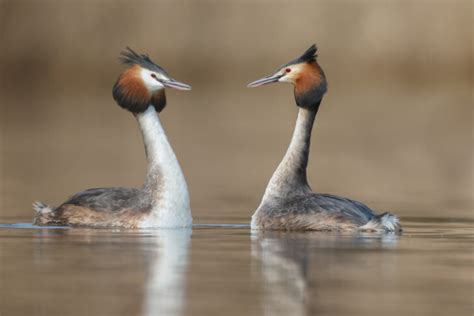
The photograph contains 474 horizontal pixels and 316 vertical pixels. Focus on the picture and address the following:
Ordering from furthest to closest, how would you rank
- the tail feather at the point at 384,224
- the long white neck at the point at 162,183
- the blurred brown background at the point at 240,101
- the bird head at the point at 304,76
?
the blurred brown background at the point at 240,101, the bird head at the point at 304,76, the long white neck at the point at 162,183, the tail feather at the point at 384,224

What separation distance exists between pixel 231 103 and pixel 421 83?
2505 cm

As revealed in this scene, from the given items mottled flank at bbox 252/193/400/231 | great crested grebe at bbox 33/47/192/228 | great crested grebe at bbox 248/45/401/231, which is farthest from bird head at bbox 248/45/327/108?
mottled flank at bbox 252/193/400/231

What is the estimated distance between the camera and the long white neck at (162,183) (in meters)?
17.3

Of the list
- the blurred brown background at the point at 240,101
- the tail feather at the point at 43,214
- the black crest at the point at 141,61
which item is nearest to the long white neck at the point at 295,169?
the blurred brown background at the point at 240,101

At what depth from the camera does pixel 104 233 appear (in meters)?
16.7

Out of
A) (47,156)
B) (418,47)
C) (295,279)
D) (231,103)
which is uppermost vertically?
(418,47)

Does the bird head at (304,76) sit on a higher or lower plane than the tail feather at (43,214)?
higher

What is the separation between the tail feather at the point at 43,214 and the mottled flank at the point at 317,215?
2.21 metres

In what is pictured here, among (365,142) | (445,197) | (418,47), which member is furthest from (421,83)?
(445,197)

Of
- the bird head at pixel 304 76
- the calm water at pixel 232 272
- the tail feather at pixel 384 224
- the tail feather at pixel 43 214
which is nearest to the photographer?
the calm water at pixel 232 272

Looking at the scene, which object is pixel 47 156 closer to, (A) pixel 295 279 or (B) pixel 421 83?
(A) pixel 295 279

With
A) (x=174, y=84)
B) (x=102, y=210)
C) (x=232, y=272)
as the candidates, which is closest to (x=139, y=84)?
(x=174, y=84)

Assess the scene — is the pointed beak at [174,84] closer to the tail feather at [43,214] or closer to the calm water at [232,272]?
the calm water at [232,272]

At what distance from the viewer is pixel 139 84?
17922mm
